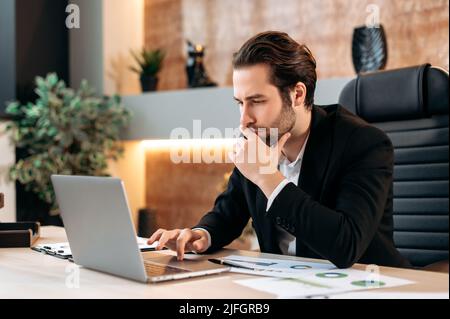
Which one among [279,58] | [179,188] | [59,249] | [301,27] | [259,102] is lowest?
[179,188]

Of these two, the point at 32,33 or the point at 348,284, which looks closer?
the point at 348,284

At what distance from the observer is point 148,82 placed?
4.56 meters

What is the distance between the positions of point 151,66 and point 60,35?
29.4 inches

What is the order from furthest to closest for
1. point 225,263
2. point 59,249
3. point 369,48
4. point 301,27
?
point 301,27 → point 369,48 → point 59,249 → point 225,263

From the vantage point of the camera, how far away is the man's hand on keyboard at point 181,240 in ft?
5.19

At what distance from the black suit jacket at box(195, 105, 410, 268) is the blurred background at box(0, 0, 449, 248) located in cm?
170

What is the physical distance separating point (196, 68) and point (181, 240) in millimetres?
2858

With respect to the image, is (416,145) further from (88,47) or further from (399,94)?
(88,47)

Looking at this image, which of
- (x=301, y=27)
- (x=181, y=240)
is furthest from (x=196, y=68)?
(x=181, y=240)

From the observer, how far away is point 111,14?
15.6 ft

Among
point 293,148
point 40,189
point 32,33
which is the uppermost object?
point 32,33
